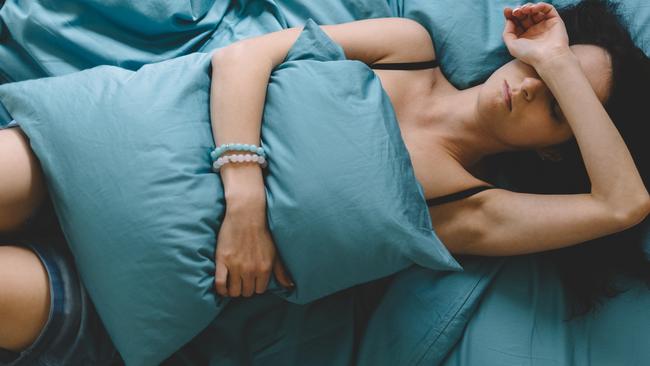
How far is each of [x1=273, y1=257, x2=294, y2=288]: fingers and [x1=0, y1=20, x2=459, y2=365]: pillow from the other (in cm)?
1

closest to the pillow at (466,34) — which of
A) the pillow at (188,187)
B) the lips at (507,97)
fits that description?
the lips at (507,97)

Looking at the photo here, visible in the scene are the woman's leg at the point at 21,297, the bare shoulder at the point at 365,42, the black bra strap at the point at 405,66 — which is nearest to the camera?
the woman's leg at the point at 21,297

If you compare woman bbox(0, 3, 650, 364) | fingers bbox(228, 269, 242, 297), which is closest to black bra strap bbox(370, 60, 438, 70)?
woman bbox(0, 3, 650, 364)

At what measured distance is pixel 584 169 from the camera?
1.15 m

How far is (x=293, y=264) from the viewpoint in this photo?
941mm

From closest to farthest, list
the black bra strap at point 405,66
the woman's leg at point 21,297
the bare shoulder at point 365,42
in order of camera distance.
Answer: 1. the woman's leg at point 21,297
2. the bare shoulder at point 365,42
3. the black bra strap at point 405,66

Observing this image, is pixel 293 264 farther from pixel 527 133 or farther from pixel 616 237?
pixel 616 237

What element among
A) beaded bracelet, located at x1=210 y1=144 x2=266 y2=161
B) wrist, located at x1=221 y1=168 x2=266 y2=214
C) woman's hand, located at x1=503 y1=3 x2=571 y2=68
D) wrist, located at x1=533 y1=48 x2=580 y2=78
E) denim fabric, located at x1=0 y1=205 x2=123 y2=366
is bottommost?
denim fabric, located at x1=0 y1=205 x2=123 y2=366

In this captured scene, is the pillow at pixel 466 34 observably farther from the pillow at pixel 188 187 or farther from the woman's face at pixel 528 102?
the pillow at pixel 188 187

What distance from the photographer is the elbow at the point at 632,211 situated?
103 cm

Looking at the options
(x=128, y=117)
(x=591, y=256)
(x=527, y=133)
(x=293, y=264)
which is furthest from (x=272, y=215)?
(x=591, y=256)

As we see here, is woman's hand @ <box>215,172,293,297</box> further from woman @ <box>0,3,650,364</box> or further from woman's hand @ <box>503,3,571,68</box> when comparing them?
woman's hand @ <box>503,3,571,68</box>

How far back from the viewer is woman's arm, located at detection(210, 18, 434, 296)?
917 mm

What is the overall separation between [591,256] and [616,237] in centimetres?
6
